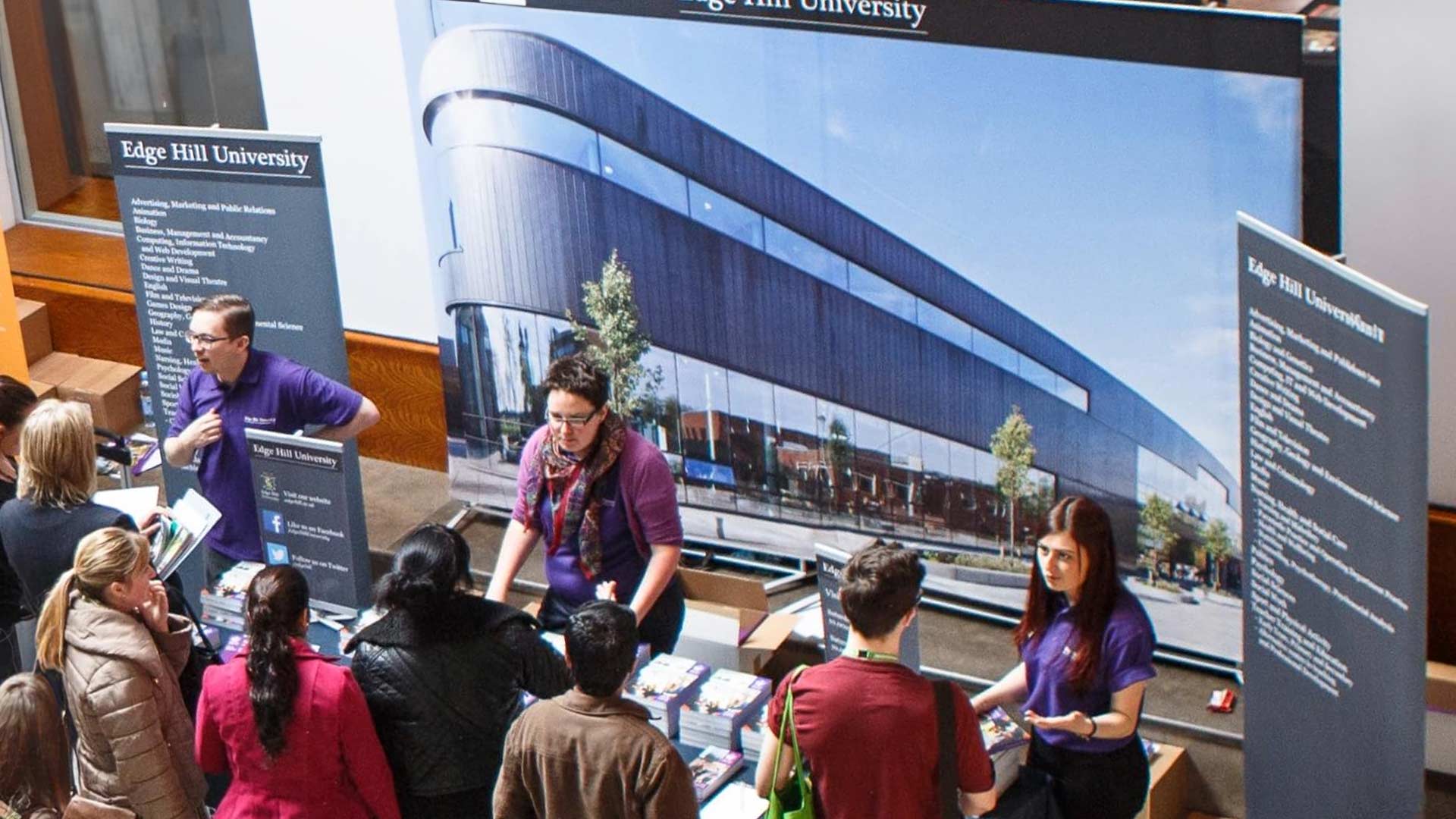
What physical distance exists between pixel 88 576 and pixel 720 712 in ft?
4.94

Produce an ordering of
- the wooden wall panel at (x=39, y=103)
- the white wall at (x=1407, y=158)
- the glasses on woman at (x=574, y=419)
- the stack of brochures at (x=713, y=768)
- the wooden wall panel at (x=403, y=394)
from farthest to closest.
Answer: the wooden wall panel at (x=39, y=103) < the wooden wall panel at (x=403, y=394) < the white wall at (x=1407, y=158) < the glasses on woman at (x=574, y=419) < the stack of brochures at (x=713, y=768)

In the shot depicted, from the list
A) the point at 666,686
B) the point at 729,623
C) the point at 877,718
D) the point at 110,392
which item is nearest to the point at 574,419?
the point at 666,686

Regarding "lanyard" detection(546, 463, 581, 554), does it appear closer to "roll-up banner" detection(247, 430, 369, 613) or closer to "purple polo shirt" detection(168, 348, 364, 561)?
"roll-up banner" detection(247, 430, 369, 613)

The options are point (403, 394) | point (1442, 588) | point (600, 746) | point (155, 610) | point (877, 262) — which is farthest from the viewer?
point (403, 394)

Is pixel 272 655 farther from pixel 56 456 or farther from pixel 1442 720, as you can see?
pixel 1442 720

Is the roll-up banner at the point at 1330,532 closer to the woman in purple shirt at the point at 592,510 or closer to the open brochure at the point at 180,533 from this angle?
the woman in purple shirt at the point at 592,510

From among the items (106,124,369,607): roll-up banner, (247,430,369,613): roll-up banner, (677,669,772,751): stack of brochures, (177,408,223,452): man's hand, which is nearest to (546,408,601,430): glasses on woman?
(677,669,772,751): stack of brochures

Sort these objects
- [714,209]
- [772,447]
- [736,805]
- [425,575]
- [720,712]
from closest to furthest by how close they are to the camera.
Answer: [425,575] < [736,805] < [720,712] < [714,209] < [772,447]

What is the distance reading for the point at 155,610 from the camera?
3.96 metres

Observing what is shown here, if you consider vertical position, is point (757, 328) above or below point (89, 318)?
above

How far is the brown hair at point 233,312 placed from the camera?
16.3 feet

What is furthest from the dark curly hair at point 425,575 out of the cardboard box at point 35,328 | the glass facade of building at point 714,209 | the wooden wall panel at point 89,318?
the cardboard box at point 35,328

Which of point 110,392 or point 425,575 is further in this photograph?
point 110,392

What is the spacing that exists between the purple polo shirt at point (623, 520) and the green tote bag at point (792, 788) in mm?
1075
